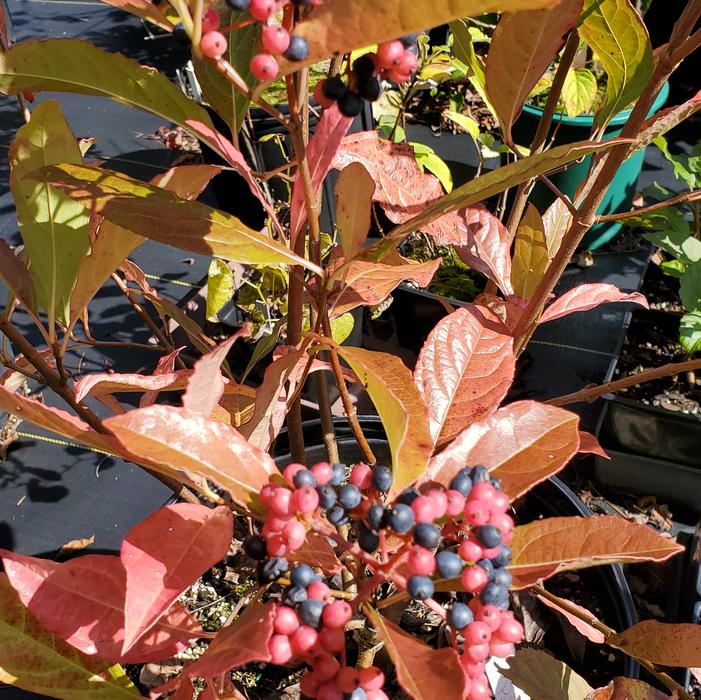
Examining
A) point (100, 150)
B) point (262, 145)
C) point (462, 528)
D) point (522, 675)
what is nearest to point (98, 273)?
point (462, 528)

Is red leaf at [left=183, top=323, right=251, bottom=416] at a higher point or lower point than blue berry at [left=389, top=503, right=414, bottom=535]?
higher

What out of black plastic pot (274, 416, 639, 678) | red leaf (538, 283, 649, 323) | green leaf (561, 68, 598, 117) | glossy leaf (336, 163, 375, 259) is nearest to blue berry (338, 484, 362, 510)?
glossy leaf (336, 163, 375, 259)

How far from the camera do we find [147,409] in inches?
16.9

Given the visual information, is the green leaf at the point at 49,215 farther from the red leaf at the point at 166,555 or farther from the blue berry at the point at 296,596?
the blue berry at the point at 296,596

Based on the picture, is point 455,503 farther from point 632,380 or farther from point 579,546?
point 632,380

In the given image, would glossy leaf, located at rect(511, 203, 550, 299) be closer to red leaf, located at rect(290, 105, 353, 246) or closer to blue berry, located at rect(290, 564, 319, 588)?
red leaf, located at rect(290, 105, 353, 246)

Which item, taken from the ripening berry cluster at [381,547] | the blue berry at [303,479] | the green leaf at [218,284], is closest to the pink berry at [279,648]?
the ripening berry cluster at [381,547]

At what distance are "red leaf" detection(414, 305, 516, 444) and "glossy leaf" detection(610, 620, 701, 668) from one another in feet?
0.94

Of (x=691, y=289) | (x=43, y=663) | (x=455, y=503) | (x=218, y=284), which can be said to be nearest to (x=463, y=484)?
(x=455, y=503)

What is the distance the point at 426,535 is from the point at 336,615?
A: 0.09 metres

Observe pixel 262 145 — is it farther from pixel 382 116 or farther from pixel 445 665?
pixel 445 665

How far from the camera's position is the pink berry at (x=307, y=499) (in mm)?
437

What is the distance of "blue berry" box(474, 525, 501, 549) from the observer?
0.47m

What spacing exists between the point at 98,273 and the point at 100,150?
179 cm
